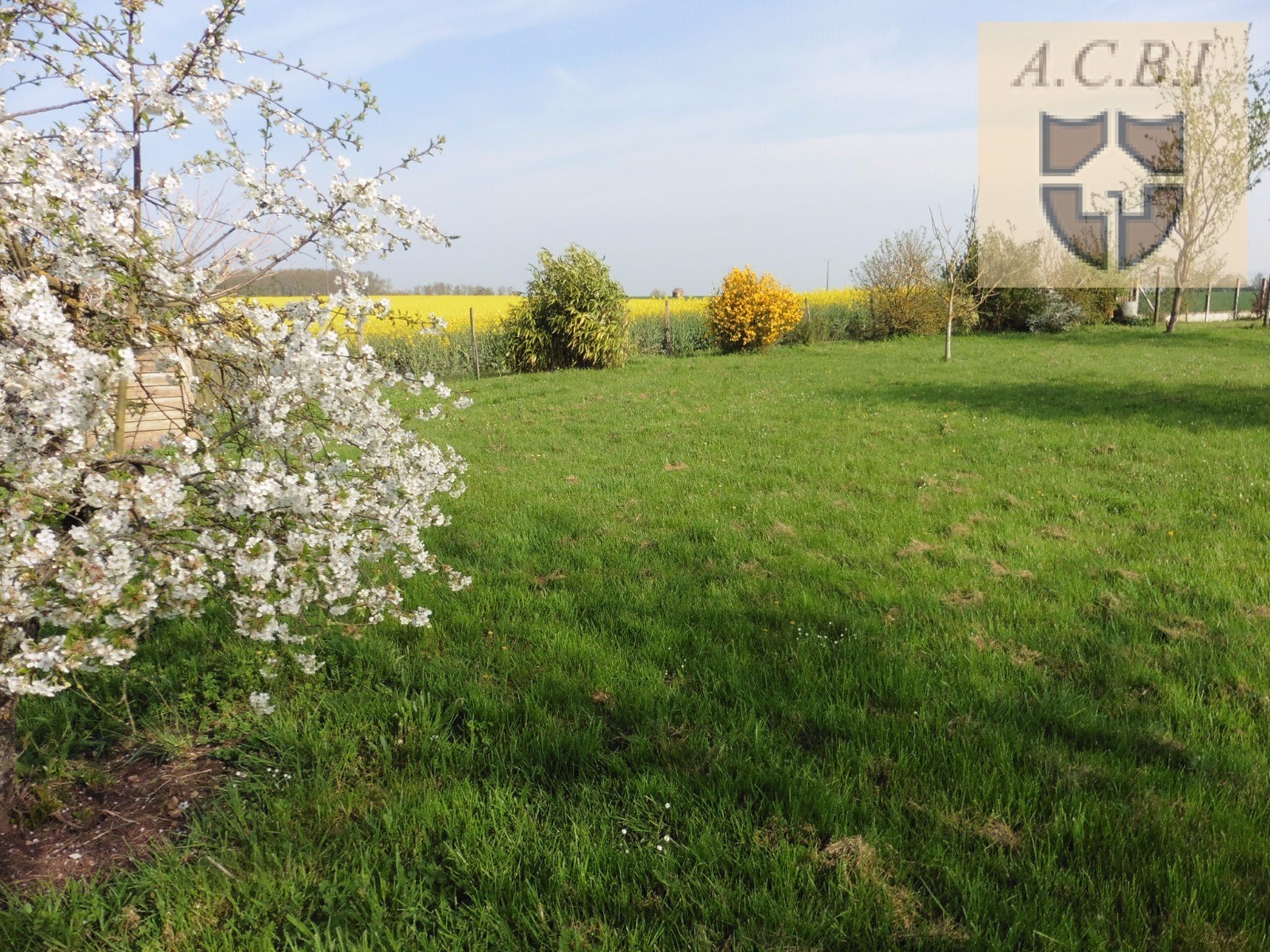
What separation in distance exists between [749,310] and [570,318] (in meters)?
5.93

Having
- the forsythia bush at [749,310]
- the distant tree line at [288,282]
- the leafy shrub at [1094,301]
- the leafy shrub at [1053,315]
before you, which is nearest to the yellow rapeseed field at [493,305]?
the forsythia bush at [749,310]

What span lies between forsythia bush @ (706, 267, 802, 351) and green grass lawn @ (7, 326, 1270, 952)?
51.7ft

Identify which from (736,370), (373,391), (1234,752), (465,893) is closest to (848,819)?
(465,893)

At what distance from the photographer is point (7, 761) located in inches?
102

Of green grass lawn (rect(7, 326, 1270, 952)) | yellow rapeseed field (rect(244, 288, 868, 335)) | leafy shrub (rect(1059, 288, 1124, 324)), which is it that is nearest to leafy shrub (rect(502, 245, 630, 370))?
yellow rapeseed field (rect(244, 288, 868, 335))

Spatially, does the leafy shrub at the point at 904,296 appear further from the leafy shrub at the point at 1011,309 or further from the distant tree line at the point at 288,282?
the distant tree line at the point at 288,282

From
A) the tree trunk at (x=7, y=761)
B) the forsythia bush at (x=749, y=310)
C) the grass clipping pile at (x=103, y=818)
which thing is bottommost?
the grass clipping pile at (x=103, y=818)

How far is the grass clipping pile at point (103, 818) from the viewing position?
2.47 m

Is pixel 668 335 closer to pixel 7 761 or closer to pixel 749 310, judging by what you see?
pixel 749 310

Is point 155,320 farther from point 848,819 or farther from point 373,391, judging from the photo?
point 848,819

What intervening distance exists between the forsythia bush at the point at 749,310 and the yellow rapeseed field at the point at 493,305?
7.36ft

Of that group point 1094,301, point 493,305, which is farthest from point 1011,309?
point 493,305

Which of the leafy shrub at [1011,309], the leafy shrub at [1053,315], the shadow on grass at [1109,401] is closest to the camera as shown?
the shadow on grass at [1109,401]

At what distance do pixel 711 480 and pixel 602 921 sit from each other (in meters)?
5.34
